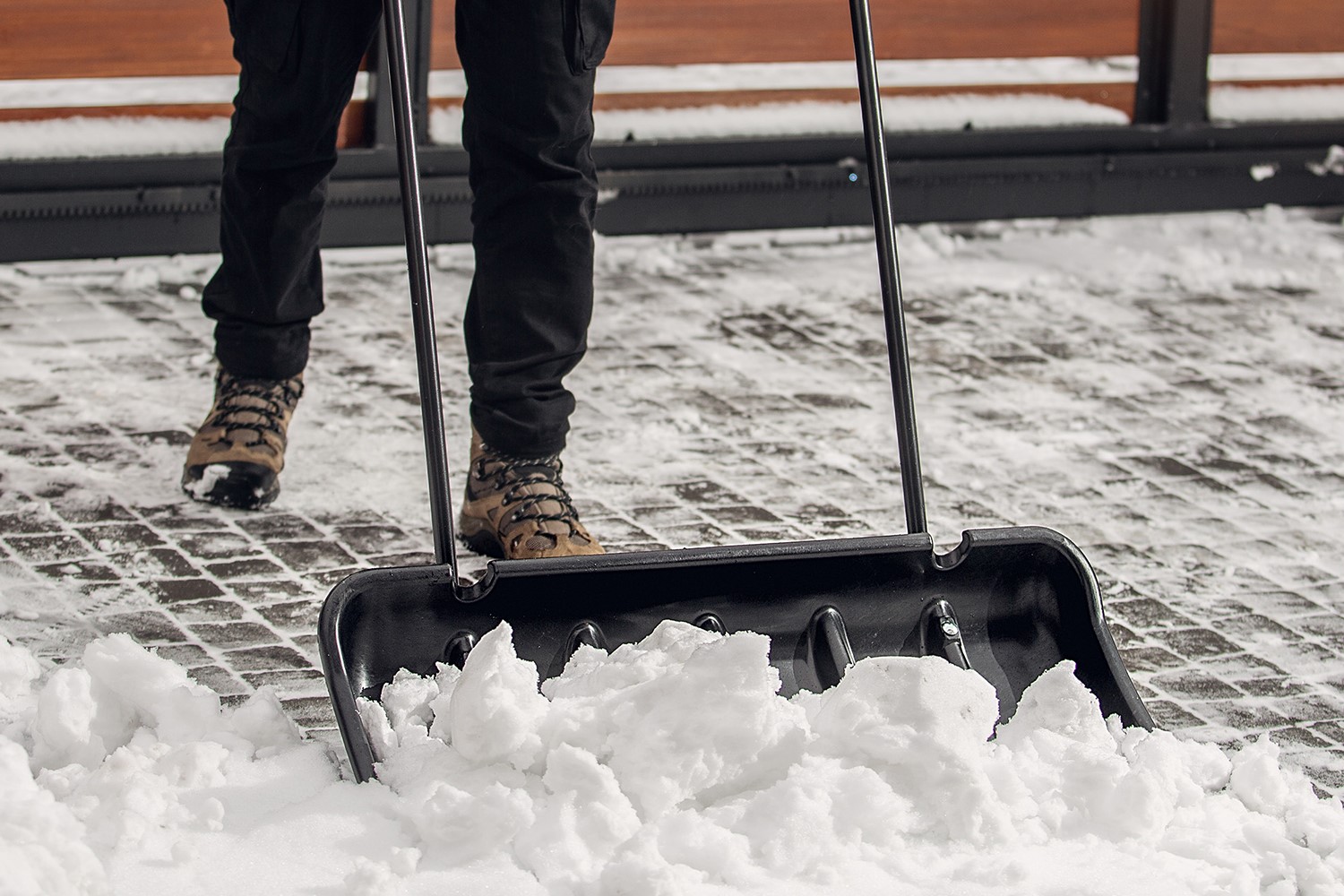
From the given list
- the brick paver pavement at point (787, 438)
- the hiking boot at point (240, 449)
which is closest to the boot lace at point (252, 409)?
the hiking boot at point (240, 449)

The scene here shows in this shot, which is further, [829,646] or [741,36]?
[741,36]

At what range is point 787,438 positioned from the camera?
152 inches

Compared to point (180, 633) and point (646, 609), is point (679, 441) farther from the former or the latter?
point (646, 609)

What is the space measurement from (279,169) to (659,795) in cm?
176

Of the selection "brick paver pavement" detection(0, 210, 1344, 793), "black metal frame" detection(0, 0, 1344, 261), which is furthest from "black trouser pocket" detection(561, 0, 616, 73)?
"black metal frame" detection(0, 0, 1344, 261)

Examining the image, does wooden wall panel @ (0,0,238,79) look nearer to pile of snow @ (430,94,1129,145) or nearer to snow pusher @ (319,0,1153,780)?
pile of snow @ (430,94,1129,145)

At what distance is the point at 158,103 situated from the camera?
5.09m

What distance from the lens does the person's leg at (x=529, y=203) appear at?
272 cm

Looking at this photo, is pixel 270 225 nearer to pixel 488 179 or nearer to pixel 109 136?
pixel 488 179

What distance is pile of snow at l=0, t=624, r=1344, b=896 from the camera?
1.76 metres

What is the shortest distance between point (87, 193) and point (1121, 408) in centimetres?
304

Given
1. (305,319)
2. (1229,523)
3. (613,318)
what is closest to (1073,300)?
(613,318)

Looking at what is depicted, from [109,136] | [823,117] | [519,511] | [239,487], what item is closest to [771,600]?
[519,511]

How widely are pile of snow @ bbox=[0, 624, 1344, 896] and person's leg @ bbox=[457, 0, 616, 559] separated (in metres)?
0.96
